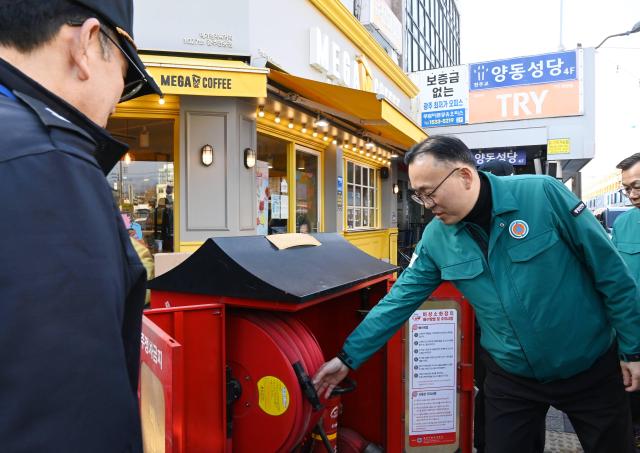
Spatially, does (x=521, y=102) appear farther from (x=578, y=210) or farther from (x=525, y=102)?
(x=578, y=210)

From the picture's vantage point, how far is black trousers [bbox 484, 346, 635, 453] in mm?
2049

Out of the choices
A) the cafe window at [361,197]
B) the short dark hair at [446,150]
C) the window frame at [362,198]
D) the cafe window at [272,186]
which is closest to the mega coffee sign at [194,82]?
the cafe window at [272,186]

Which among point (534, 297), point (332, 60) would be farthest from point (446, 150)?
point (332, 60)

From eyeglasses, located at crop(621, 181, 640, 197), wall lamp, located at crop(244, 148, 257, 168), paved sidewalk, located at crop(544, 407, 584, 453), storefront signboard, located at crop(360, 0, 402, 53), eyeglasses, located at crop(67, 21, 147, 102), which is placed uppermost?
storefront signboard, located at crop(360, 0, 402, 53)

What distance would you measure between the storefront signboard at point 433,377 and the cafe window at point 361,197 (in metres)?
8.08

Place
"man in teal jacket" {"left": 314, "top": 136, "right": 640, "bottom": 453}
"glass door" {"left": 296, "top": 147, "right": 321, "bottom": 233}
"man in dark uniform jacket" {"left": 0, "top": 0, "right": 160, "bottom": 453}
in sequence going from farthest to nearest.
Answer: "glass door" {"left": 296, "top": 147, "right": 321, "bottom": 233} < "man in teal jacket" {"left": 314, "top": 136, "right": 640, "bottom": 453} < "man in dark uniform jacket" {"left": 0, "top": 0, "right": 160, "bottom": 453}

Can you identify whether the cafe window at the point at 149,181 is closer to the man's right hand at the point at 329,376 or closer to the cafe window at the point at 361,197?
the cafe window at the point at 361,197

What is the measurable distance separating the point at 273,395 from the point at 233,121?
517 cm

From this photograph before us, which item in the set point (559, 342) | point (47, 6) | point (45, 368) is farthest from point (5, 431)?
point (559, 342)

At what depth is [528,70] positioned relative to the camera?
13547 millimetres

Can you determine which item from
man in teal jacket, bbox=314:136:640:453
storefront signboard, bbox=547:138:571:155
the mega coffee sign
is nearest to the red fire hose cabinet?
man in teal jacket, bbox=314:136:640:453

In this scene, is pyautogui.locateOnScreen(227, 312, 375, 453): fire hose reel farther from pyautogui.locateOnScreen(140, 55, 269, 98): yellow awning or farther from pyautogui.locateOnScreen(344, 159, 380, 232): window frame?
pyautogui.locateOnScreen(344, 159, 380, 232): window frame

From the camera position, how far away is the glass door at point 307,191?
355 inches

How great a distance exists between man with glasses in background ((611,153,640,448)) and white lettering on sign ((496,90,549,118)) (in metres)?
11.2
